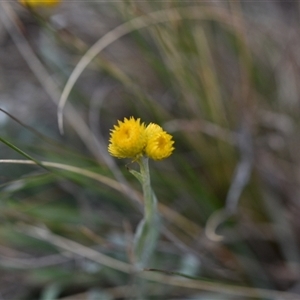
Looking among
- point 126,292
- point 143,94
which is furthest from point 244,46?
point 126,292

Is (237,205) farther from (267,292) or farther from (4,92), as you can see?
(4,92)

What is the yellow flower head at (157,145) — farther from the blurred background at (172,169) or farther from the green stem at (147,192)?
the blurred background at (172,169)

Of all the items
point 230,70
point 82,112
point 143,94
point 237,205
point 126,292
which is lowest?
point 126,292

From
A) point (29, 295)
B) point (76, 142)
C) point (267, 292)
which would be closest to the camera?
point (267, 292)

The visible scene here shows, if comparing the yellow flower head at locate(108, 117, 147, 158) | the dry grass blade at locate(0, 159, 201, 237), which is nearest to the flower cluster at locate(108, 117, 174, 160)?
the yellow flower head at locate(108, 117, 147, 158)

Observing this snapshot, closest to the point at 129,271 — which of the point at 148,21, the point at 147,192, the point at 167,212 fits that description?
the point at 167,212

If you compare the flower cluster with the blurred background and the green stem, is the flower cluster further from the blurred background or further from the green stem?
the blurred background

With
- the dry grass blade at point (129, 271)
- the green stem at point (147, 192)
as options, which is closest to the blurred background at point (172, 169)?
the dry grass blade at point (129, 271)

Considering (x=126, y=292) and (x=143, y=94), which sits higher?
(x=143, y=94)
